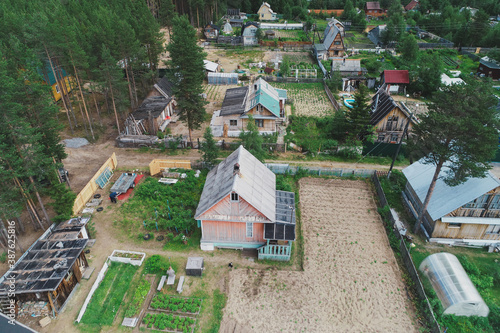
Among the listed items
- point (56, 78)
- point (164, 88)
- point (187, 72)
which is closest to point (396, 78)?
point (187, 72)

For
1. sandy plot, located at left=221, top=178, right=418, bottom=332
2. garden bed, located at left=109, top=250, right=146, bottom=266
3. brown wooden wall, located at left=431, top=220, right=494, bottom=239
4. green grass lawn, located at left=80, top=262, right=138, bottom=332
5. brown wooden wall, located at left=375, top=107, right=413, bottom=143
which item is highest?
brown wooden wall, located at left=375, top=107, right=413, bottom=143

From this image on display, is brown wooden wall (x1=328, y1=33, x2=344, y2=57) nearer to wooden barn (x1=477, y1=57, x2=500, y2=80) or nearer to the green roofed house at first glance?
wooden barn (x1=477, y1=57, x2=500, y2=80)

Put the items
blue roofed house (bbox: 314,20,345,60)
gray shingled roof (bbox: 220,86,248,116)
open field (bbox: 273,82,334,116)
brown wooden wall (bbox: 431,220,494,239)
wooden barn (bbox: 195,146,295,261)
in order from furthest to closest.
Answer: blue roofed house (bbox: 314,20,345,60) < open field (bbox: 273,82,334,116) < gray shingled roof (bbox: 220,86,248,116) < brown wooden wall (bbox: 431,220,494,239) < wooden barn (bbox: 195,146,295,261)

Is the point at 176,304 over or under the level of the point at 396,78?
under

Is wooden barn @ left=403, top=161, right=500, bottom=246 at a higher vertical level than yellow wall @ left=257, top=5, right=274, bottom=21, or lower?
lower

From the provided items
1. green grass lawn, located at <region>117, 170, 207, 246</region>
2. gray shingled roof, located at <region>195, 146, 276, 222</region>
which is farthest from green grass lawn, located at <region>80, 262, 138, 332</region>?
gray shingled roof, located at <region>195, 146, 276, 222</region>

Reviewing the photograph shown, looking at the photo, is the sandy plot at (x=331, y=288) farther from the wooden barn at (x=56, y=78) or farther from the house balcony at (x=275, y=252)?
the wooden barn at (x=56, y=78)

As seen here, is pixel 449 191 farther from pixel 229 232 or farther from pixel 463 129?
pixel 229 232
